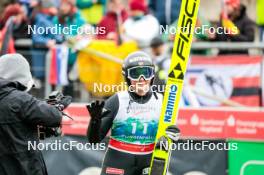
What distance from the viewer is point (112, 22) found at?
12.9 meters

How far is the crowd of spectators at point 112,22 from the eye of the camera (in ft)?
40.9

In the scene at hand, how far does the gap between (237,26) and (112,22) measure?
78.0 inches

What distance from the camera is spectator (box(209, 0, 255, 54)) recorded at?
12516 mm

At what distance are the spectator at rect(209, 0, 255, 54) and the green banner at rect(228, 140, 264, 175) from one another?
10.5 feet

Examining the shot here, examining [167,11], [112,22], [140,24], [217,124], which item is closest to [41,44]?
[112,22]

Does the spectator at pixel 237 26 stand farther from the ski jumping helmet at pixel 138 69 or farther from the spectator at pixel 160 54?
the ski jumping helmet at pixel 138 69

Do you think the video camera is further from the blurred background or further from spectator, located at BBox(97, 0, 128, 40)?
spectator, located at BBox(97, 0, 128, 40)

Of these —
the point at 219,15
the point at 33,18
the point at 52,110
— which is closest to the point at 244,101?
the point at 219,15

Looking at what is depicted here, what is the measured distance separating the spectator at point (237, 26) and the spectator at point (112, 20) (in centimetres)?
150

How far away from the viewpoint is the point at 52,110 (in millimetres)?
7082

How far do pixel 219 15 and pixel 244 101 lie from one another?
175 cm

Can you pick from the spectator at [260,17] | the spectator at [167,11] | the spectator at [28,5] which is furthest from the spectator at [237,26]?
the spectator at [28,5]

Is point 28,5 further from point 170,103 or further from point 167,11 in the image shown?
point 170,103

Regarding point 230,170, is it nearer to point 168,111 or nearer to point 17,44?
point 168,111
